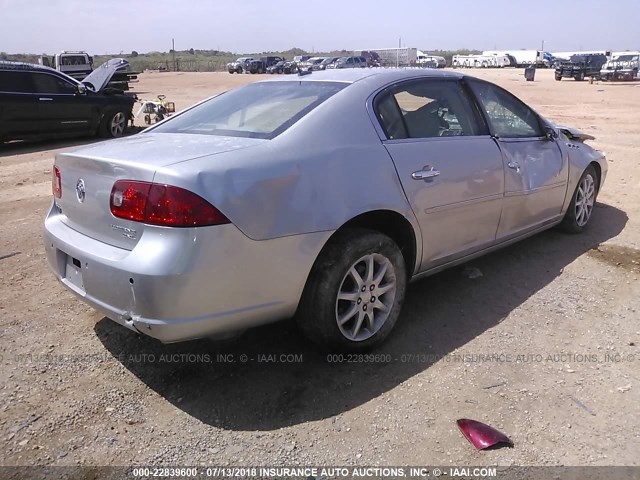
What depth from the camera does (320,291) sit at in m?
3.04

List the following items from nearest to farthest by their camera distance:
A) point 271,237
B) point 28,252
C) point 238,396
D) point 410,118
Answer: point 271,237
point 238,396
point 410,118
point 28,252

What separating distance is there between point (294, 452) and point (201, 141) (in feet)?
5.62

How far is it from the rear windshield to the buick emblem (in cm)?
76

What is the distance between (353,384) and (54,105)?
35.7 feet

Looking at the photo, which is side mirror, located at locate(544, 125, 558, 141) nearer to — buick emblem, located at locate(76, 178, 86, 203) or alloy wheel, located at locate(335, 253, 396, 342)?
alloy wheel, located at locate(335, 253, 396, 342)

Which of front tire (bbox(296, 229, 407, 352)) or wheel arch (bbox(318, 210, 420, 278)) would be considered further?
wheel arch (bbox(318, 210, 420, 278))

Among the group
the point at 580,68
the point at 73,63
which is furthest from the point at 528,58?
the point at 73,63

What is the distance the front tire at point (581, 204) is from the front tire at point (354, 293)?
266 centimetres

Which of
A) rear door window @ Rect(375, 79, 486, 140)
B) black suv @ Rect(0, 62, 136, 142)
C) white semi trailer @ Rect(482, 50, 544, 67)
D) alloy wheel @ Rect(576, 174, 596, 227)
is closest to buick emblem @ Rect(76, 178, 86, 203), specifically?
rear door window @ Rect(375, 79, 486, 140)

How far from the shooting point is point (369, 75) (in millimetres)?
3705

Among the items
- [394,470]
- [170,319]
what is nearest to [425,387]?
[394,470]

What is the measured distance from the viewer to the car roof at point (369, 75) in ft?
12.1

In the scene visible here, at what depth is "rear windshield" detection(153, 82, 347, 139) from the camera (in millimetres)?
3277

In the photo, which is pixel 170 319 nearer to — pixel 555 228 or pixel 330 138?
pixel 330 138
